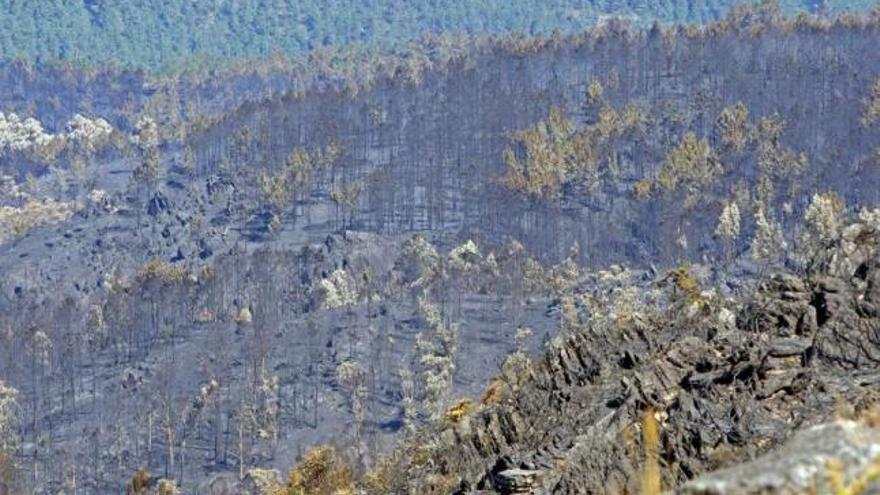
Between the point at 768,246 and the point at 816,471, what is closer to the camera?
the point at 816,471

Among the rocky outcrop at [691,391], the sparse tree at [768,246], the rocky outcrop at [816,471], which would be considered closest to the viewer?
the rocky outcrop at [816,471]

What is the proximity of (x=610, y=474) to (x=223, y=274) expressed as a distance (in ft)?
428

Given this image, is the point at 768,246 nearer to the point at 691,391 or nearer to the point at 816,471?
the point at 691,391

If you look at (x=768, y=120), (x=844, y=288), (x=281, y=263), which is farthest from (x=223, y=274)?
(x=844, y=288)

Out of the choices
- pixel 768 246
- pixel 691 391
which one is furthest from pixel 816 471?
pixel 768 246

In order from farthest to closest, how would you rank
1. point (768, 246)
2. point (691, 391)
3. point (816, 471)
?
point (768, 246), point (691, 391), point (816, 471)

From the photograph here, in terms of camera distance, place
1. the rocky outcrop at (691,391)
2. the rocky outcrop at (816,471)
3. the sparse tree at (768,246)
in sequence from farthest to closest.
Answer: the sparse tree at (768,246), the rocky outcrop at (691,391), the rocky outcrop at (816,471)

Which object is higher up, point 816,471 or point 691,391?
point 816,471

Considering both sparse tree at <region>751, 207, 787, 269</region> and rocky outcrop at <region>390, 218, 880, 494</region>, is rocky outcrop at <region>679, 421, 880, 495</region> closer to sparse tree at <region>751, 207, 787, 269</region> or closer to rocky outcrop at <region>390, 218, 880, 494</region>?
rocky outcrop at <region>390, 218, 880, 494</region>

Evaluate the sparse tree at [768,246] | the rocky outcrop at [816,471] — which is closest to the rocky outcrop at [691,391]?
the rocky outcrop at [816,471]

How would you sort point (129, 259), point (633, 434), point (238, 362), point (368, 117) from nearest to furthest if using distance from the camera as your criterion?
1. point (633, 434)
2. point (238, 362)
3. point (129, 259)
4. point (368, 117)

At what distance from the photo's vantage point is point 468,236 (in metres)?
154

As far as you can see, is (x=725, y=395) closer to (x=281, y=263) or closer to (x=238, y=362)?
(x=238, y=362)

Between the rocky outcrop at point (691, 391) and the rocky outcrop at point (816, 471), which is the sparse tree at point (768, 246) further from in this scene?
the rocky outcrop at point (816, 471)
